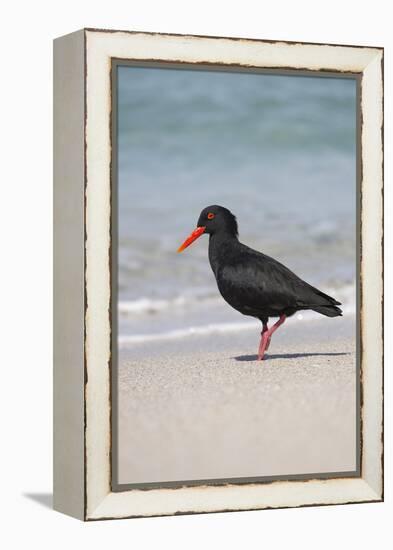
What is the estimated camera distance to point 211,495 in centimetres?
803

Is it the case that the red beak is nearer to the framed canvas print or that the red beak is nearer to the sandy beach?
the framed canvas print

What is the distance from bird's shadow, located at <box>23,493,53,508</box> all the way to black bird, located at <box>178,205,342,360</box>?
148 cm

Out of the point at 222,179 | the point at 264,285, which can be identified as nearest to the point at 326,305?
the point at 264,285

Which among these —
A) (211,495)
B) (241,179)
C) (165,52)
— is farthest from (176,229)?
(211,495)

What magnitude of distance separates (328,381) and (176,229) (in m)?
1.24

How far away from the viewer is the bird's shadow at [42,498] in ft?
27.4

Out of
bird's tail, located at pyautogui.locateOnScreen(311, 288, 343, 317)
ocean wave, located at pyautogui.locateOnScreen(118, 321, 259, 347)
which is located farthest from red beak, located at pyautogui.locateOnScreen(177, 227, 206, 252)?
bird's tail, located at pyautogui.locateOnScreen(311, 288, 343, 317)

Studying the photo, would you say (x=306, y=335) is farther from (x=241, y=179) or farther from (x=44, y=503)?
(x=44, y=503)

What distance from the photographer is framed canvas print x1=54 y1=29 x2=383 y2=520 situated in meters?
7.77

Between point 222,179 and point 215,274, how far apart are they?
592 mm

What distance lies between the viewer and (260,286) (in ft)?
28.0

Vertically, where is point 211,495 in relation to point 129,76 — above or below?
below

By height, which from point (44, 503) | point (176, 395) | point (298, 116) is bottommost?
point (44, 503)

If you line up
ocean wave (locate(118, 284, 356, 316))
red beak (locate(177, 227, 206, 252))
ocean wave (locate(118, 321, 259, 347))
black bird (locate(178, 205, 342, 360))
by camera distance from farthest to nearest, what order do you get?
black bird (locate(178, 205, 342, 360)) < red beak (locate(177, 227, 206, 252)) < ocean wave (locate(118, 321, 259, 347)) < ocean wave (locate(118, 284, 356, 316))
